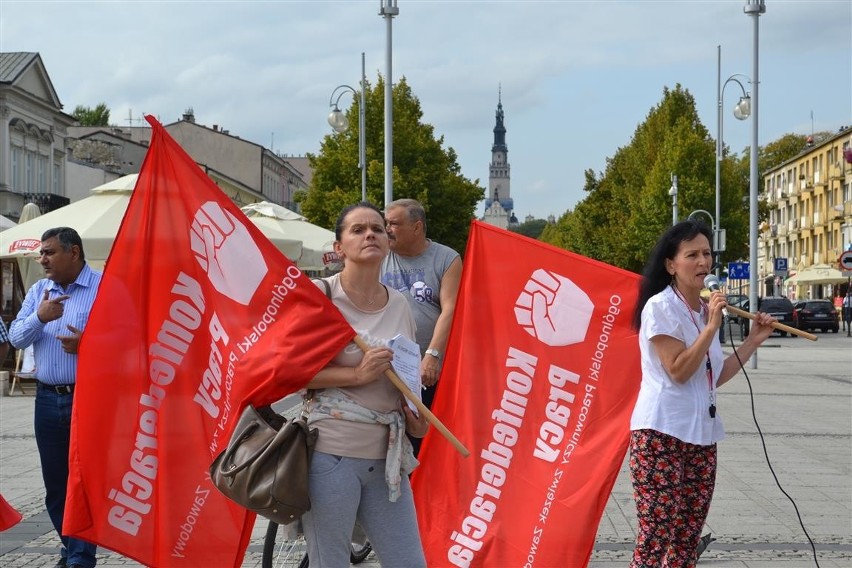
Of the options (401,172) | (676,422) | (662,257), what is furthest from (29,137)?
(676,422)

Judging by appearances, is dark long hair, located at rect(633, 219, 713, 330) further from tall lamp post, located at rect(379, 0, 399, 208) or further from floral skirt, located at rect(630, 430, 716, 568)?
tall lamp post, located at rect(379, 0, 399, 208)

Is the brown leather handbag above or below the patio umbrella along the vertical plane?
below

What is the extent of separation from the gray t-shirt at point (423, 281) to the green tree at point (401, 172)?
47.4 metres

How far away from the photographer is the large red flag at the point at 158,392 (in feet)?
16.6

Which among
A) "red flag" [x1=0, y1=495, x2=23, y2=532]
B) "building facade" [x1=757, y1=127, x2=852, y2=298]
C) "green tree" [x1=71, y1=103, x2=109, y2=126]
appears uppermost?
"green tree" [x1=71, y1=103, x2=109, y2=126]

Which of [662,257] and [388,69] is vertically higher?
[388,69]

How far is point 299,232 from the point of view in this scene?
2181 cm

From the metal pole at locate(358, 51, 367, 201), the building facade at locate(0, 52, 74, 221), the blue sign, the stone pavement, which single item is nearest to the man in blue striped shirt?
the stone pavement

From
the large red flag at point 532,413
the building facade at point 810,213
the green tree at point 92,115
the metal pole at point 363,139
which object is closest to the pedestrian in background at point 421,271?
the large red flag at point 532,413

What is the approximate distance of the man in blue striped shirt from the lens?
6457 millimetres

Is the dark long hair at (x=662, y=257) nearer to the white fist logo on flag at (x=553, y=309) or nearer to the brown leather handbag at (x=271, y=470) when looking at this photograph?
the white fist logo on flag at (x=553, y=309)

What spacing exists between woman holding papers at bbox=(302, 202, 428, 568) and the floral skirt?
44.5 inches

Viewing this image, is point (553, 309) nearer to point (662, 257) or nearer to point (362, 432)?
point (662, 257)

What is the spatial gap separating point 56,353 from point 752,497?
17.9 feet
